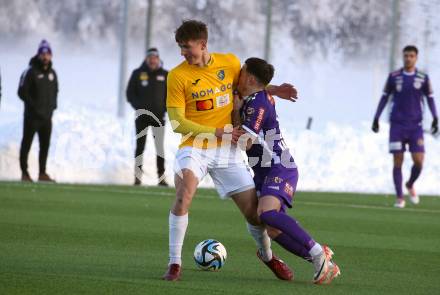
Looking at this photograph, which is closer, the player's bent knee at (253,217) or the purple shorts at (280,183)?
the purple shorts at (280,183)

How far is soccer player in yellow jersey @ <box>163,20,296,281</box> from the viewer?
981cm

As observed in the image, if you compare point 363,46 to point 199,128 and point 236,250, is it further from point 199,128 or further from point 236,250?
point 199,128

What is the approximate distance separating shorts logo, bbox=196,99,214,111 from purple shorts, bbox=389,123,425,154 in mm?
8995

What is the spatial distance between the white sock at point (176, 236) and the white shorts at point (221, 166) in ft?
1.20

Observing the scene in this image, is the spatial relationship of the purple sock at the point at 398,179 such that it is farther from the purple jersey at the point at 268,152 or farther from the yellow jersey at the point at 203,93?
the yellow jersey at the point at 203,93

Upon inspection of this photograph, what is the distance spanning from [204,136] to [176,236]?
823mm

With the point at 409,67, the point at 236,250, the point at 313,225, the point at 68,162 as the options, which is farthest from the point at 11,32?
the point at 236,250

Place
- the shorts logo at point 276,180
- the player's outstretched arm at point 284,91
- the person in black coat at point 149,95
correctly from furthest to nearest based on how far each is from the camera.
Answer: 1. the person in black coat at point 149,95
2. the player's outstretched arm at point 284,91
3. the shorts logo at point 276,180

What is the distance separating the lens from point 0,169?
23156mm

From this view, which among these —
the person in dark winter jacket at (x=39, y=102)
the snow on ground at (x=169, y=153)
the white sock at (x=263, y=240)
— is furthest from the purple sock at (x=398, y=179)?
the white sock at (x=263, y=240)

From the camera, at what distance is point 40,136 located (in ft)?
71.2

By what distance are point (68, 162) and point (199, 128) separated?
14161 millimetres

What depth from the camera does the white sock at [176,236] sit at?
31.8ft

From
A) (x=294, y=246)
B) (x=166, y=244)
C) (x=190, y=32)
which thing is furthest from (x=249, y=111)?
(x=166, y=244)
